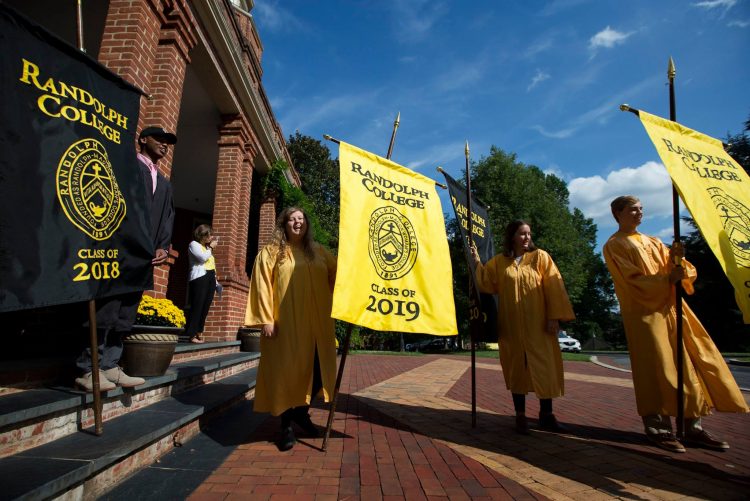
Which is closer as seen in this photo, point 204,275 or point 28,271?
point 28,271

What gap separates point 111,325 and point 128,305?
0.68 feet

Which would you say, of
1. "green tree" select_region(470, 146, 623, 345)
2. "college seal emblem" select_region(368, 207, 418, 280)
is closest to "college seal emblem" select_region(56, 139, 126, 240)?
"college seal emblem" select_region(368, 207, 418, 280)

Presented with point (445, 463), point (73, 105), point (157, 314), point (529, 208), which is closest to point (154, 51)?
point (73, 105)

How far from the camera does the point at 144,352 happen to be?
3.21 meters

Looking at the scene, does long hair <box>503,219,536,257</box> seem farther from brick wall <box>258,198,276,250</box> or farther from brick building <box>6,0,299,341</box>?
brick wall <box>258,198,276,250</box>

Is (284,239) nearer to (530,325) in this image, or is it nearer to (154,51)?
(530,325)

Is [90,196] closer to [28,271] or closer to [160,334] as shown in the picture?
[28,271]

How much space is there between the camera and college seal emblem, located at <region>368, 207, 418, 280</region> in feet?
10.1

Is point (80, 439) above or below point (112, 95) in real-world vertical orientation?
below

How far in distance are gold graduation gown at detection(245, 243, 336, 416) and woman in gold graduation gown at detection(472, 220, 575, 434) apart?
5.50 ft

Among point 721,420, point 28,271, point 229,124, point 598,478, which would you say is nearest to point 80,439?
point 28,271

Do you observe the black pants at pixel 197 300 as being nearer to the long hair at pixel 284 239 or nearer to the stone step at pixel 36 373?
the stone step at pixel 36 373

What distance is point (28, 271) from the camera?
178cm

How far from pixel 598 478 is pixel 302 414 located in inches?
87.3
